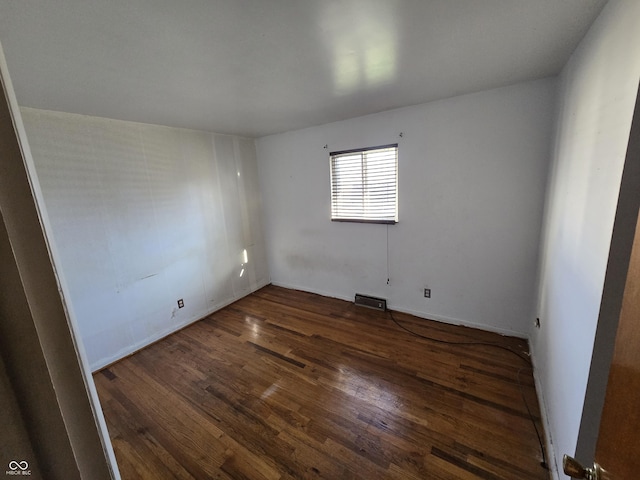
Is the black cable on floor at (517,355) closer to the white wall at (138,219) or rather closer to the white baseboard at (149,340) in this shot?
the white baseboard at (149,340)

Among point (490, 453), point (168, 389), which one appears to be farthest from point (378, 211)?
point (168, 389)

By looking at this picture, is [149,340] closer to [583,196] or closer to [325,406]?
[325,406]

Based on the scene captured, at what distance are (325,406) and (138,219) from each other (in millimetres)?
2543

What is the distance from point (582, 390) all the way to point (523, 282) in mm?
1610

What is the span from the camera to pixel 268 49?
1.47 meters

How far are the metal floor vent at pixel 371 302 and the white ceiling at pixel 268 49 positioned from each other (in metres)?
Result: 2.28

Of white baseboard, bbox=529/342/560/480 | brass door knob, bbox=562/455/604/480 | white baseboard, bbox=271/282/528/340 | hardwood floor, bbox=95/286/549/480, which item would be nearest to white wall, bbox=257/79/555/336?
white baseboard, bbox=271/282/528/340

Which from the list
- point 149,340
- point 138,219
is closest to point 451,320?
point 149,340

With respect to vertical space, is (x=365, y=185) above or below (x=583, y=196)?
above

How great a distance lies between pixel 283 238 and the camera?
159 inches

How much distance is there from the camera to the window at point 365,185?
2943 mm

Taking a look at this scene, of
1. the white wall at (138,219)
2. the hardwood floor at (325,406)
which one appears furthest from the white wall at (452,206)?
the white wall at (138,219)

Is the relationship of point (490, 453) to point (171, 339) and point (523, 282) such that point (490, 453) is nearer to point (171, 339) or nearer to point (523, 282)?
point (523, 282)

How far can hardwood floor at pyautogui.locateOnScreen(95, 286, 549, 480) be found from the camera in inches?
59.6
